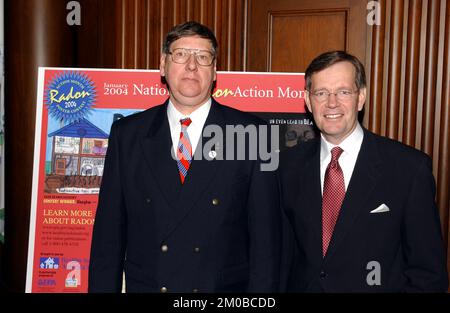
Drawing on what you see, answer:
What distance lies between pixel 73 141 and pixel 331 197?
4.69 feet

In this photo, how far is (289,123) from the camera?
8.68 feet

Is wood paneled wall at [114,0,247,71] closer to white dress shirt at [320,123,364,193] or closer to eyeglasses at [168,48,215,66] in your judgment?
eyeglasses at [168,48,215,66]

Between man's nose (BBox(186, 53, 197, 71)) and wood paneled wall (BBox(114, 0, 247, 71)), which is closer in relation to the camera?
man's nose (BBox(186, 53, 197, 71))

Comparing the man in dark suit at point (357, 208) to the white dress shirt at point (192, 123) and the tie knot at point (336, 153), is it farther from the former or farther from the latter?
the white dress shirt at point (192, 123)

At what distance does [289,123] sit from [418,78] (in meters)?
1.07

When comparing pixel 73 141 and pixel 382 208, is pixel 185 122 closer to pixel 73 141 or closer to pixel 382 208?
pixel 382 208

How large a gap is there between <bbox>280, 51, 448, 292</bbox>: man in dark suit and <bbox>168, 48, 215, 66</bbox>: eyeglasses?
412 mm

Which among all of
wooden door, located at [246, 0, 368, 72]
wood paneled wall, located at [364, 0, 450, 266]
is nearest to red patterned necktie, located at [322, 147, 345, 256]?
wood paneled wall, located at [364, 0, 450, 266]

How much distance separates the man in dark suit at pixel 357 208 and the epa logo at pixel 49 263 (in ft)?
4.43

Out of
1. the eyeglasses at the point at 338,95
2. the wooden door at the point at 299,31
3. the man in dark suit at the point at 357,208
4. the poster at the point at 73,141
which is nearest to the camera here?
the man in dark suit at the point at 357,208

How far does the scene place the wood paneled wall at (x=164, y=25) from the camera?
11.5 ft

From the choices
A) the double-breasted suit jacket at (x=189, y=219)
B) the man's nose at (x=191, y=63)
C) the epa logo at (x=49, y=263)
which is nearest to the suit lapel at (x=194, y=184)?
the double-breasted suit jacket at (x=189, y=219)

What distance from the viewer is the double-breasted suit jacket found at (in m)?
1.93

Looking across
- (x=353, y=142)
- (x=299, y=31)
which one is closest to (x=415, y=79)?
(x=299, y=31)
